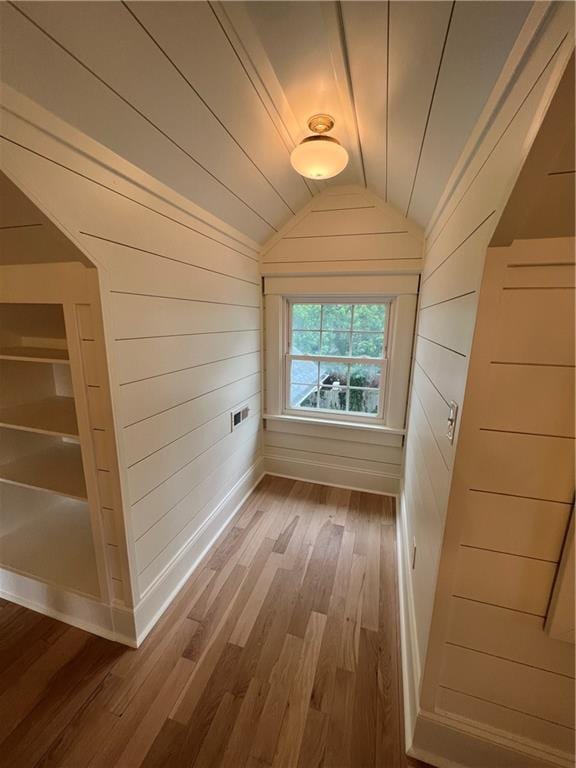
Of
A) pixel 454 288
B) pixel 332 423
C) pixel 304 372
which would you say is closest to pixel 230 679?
pixel 332 423

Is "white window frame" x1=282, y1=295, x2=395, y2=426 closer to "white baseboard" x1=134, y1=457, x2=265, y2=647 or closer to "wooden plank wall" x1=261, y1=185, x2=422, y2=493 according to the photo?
"wooden plank wall" x1=261, y1=185, x2=422, y2=493

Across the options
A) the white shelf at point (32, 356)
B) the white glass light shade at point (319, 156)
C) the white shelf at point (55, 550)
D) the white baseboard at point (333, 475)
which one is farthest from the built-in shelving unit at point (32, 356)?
the white baseboard at point (333, 475)

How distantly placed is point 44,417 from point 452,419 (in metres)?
1.82

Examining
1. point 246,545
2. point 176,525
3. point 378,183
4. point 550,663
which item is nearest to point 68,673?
point 176,525

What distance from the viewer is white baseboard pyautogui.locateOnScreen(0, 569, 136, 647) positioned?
141cm

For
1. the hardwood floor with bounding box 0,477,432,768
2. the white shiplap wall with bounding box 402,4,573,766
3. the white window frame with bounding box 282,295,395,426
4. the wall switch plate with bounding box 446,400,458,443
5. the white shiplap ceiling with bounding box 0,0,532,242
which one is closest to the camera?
the white shiplap wall with bounding box 402,4,573,766

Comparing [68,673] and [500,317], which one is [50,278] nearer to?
[500,317]

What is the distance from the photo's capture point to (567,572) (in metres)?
0.82

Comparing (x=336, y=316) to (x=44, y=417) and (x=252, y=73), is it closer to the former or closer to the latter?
(x=252, y=73)

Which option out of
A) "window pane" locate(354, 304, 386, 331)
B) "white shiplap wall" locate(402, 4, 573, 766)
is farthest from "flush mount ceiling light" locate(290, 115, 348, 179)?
"window pane" locate(354, 304, 386, 331)

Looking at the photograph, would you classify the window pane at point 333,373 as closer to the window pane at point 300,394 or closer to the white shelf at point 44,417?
the window pane at point 300,394

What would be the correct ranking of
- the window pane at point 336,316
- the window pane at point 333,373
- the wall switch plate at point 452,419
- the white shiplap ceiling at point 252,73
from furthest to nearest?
1. the window pane at point 333,373
2. the window pane at point 336,316
3. the wall switch plate at point 452,419
4. the white shiplap ceiling at point 252,73

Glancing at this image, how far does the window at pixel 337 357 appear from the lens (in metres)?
2.46

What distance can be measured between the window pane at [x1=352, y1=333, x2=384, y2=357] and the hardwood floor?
5.07 feet
